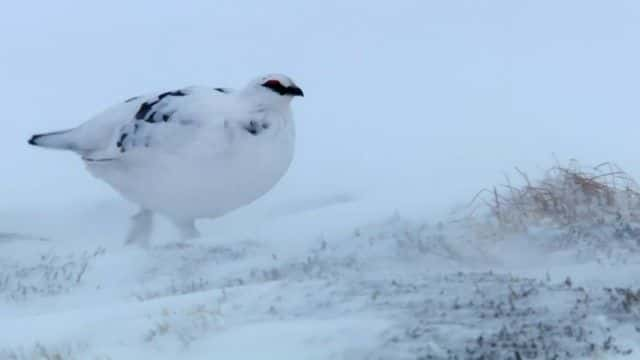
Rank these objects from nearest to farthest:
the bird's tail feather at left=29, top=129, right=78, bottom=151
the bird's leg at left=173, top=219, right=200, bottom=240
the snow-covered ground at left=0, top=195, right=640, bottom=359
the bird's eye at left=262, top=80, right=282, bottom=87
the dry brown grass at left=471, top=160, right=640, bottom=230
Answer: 1. the snow-covered ground at left=0, top=195, right=640, bottom=359
2. the dry brown grass at left=471, top=160, right=640, bottom=230
3. the bird's eye at left=262, top=80, right=282, bottom=87
4. the bird's leg at left=173, top=219, right=200, bottom=240
5. the bird's tail feather at left=29, top=129, right=78, bottom=151

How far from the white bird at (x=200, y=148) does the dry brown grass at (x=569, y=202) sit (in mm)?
1770

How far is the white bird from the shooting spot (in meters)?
10.1

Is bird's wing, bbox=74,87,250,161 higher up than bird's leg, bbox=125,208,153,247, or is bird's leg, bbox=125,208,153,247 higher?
bird's wing, bbox=74,87,250,161

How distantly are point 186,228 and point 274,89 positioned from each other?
1516 mm

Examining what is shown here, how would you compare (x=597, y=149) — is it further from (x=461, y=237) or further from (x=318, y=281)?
(x=318, y=281)

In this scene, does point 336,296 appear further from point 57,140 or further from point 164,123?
point 57,140

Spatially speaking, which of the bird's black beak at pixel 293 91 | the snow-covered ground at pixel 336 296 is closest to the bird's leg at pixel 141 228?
the snow-covered ground at pixel 336 296

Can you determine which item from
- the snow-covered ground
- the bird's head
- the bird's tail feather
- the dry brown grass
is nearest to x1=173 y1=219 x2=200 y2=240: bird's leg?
the snow-covered ground

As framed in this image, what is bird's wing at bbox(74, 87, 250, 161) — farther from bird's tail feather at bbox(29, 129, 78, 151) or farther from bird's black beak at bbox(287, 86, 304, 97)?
bird's black beak at bbox(287, 86, 304, 97)

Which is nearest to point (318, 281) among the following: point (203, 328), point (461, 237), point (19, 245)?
point (203, 328)

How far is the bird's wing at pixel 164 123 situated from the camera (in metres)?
10.1

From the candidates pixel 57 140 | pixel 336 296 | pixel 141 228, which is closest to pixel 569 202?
pixel 336 296

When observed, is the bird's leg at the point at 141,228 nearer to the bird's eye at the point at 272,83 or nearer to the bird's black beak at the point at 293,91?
the bird's eye at the point at 272,83

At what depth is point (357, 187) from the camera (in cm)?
1449
